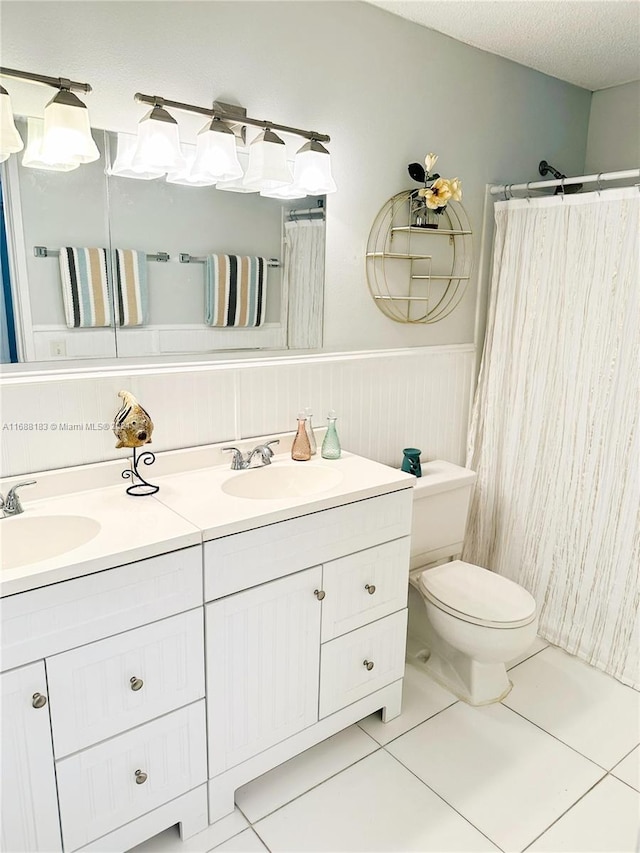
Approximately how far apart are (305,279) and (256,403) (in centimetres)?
47

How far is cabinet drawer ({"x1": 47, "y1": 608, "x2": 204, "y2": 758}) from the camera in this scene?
1.36 metres

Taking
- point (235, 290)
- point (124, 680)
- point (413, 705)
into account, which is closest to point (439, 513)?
point (413, 705)

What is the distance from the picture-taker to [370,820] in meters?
1.71

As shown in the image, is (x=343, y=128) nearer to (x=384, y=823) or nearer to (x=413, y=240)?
(x=413, y=240)

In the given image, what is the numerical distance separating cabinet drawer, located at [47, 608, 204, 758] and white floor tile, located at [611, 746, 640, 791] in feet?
4.37

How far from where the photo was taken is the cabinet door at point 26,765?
1.29m

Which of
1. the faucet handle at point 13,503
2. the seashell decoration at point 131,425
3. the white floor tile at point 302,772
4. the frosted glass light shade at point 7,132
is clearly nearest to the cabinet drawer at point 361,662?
the white floor tile at point 302,772

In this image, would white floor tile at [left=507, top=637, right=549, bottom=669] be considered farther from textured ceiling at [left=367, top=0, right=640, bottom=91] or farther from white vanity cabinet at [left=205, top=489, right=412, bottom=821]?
textured ceiling at [left=367, top=0, right=640, bottom=91]

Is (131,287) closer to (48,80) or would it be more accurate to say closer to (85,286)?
(85,286)

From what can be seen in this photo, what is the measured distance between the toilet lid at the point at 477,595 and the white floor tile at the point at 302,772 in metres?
0.53

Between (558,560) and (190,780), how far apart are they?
169 cm

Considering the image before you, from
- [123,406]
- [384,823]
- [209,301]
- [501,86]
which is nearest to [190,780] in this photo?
[384,823]

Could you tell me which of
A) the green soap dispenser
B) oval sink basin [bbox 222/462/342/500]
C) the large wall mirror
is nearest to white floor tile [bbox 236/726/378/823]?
oval sink basin [bbox 222/462/342/500]

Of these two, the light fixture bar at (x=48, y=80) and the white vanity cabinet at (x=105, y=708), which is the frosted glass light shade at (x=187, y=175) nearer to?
the light fixture bar at (x=48, y=80)
